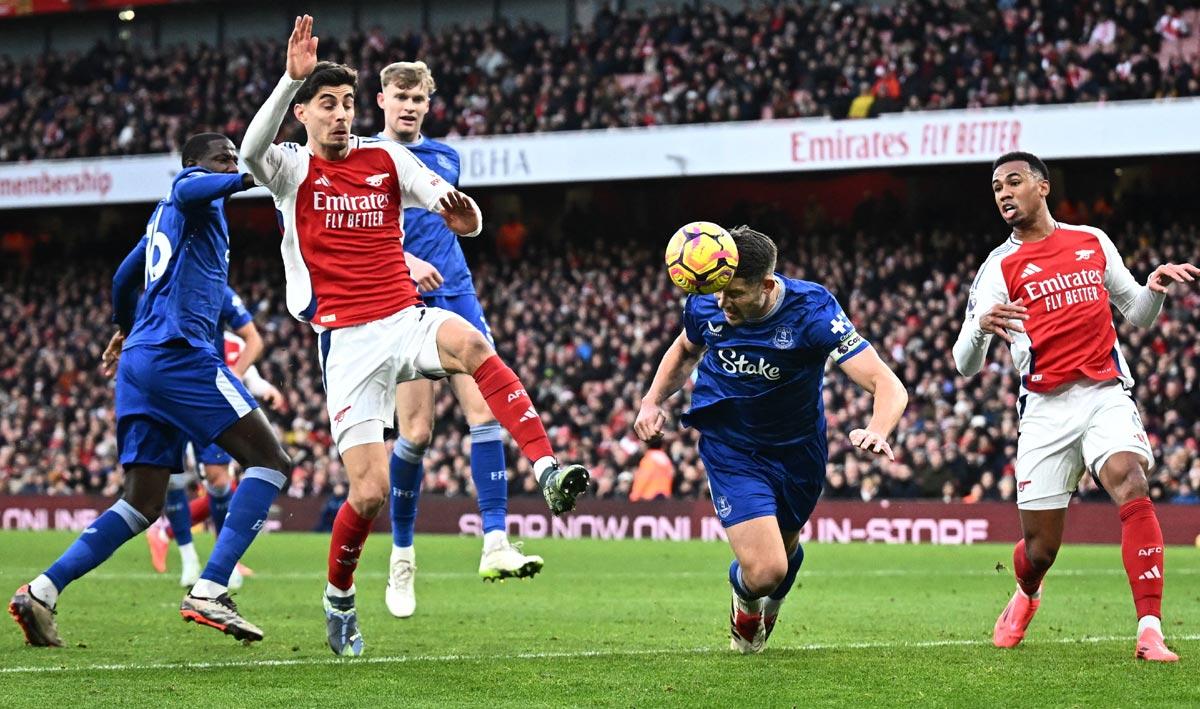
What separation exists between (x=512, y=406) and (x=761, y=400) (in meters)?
1.32

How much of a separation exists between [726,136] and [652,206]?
5.00 metres

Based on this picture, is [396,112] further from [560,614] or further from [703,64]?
[703,64]

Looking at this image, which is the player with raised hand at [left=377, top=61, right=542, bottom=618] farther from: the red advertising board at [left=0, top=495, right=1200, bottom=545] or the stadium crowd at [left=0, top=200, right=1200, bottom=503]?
the stadium crowd at [left=0, top=200, right=1200, bottom=503]

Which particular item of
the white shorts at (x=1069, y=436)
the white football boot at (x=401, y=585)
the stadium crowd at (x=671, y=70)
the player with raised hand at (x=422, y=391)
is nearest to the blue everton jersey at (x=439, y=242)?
the player with raised hand at (x=422, y=391)

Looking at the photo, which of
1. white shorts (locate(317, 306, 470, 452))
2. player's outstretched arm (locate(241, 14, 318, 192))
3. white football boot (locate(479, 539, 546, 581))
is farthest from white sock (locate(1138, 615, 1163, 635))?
player's outstretched arm (locate(241, 14, 318, 192))

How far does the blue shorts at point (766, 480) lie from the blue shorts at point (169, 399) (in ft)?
7.99

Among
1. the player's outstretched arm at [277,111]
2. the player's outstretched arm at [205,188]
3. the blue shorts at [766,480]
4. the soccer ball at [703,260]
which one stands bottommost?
the blue shorts at [766,480]

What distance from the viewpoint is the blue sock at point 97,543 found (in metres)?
8.10

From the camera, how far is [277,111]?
23.4 feet

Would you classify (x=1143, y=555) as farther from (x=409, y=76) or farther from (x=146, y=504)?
(x=146, y=504)

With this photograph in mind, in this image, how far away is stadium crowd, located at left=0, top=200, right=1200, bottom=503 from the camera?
74.3ft

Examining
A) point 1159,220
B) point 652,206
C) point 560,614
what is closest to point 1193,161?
point 1159,220

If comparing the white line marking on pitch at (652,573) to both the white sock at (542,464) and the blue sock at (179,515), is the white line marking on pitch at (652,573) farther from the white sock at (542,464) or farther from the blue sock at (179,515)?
the white sock at (542,464)

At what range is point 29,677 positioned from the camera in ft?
22.2
